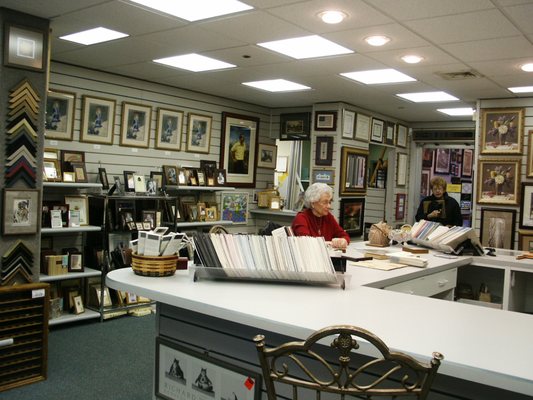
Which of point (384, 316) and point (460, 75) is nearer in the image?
point (384, 316)

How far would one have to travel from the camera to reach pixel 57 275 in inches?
197

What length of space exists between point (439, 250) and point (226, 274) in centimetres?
259

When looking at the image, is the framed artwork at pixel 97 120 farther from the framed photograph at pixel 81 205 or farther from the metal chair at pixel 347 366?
the metal chair at pixel 347 366

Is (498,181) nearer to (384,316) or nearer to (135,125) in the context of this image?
(135,125)

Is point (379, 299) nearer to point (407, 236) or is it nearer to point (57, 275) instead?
point (407, 236)

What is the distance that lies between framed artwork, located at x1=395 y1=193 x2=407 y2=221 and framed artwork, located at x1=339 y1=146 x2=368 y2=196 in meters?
1.49

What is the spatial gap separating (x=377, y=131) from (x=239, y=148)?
2290mm

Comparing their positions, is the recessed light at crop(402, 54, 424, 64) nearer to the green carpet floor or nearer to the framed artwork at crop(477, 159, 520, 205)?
the framed artwork at crop(477, 159, 520, 205)

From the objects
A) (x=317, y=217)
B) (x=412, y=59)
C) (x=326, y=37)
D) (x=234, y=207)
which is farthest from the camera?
(x=234, y=207)

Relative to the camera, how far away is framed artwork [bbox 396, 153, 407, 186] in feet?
29.7

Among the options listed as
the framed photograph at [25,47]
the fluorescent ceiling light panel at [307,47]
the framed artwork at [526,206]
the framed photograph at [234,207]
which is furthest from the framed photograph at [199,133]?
the framed artwork at [526,206]

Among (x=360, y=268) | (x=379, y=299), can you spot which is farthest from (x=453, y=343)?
(x=360, y=268)

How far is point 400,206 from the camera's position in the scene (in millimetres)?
9312

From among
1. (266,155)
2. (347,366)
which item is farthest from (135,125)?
(347,366)
